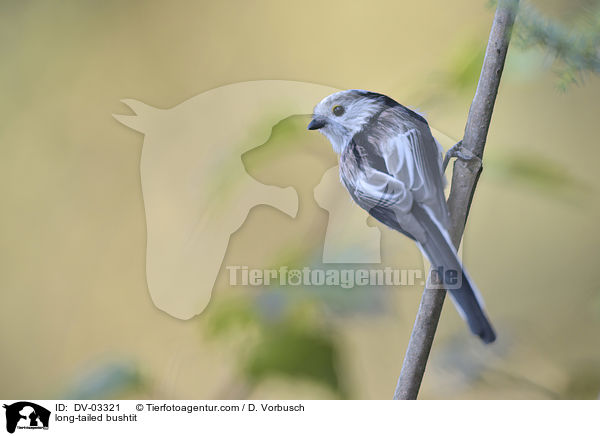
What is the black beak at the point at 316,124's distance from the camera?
59 centimetres

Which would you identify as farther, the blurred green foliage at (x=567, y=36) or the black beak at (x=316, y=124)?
the black beak at (x=316, y=124)

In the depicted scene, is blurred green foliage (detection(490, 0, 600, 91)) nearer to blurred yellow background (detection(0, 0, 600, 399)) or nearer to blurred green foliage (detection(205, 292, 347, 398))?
blurred yellow background (detection(0, 0, 600, 399))

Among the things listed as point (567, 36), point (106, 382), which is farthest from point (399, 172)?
point (106, 382)

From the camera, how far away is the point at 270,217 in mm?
670

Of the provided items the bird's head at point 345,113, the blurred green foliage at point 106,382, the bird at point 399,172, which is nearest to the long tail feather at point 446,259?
the bird at point 399,172

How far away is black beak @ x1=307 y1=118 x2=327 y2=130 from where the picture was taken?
592 millimetres

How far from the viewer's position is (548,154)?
→ 637 mm

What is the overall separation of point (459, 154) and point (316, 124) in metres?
0.17

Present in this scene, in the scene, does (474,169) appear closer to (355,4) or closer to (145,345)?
(355,4)

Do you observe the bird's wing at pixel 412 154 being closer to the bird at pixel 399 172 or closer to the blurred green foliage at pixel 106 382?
the bird at pixel 399 172
